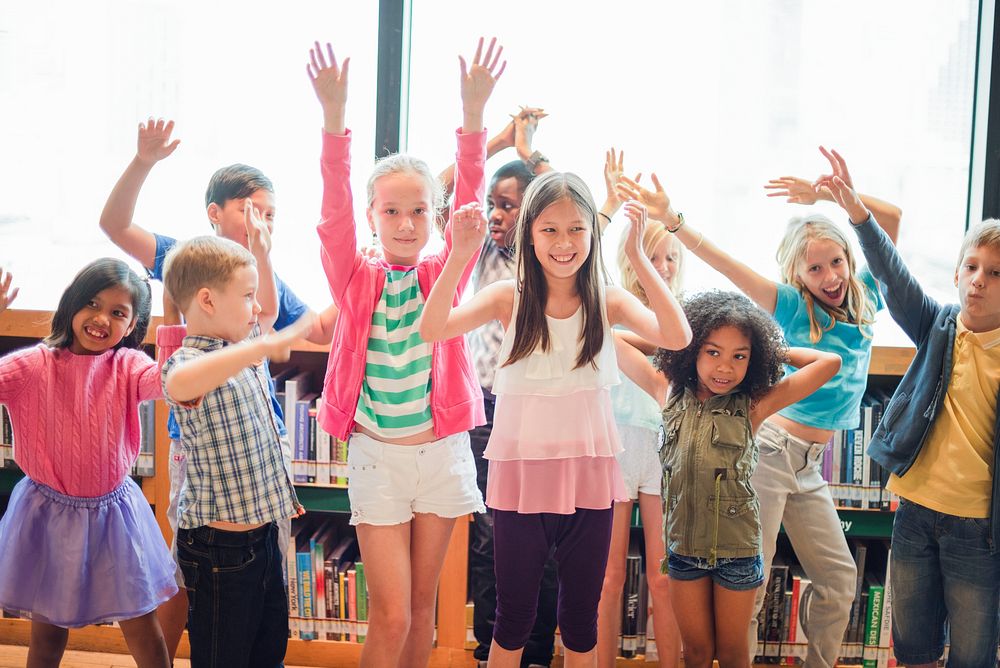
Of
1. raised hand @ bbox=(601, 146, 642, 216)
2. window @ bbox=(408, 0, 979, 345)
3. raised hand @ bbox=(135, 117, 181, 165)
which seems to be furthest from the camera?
window @ bbox=(408, 0, 979, 345)

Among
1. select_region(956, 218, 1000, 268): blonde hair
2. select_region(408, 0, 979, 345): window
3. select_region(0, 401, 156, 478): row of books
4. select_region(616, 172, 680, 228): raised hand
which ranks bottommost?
select_region(0, 401, 156, 478): row of books

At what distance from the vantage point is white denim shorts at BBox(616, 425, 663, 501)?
2189 millimetres

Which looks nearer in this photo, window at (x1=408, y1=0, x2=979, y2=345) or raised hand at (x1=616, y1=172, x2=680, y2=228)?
raised hand at (x1=616, y1=172, x2=680, y2=228)

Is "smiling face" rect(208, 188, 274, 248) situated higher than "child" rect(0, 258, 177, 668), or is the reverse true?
"smiling face" rect(208, 188, 274, 248)

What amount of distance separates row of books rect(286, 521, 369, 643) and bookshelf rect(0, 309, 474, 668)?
44mm

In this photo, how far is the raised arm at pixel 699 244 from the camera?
2.07 m

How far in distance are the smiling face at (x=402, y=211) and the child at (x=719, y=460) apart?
0.63m

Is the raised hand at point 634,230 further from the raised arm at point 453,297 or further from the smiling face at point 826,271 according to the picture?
the smiling face at point 826,271

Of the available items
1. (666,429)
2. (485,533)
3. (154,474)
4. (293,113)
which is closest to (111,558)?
(154,474)

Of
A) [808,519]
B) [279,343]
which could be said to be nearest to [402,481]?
[279,343]

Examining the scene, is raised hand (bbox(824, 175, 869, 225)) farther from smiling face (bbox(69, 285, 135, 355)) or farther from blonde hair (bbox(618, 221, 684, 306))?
smiling face (bbox(69, 285, 135, 355))

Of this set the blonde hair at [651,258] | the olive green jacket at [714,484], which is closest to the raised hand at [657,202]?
the blonde hair at [651,258]

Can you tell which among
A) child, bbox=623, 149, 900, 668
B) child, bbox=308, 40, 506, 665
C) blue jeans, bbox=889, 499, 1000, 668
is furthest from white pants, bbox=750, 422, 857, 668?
child, bbox=308, 40, 506, 665

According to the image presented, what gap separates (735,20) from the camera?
2.86 metres
